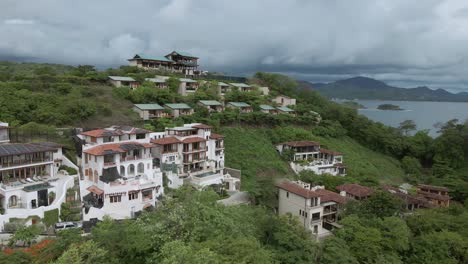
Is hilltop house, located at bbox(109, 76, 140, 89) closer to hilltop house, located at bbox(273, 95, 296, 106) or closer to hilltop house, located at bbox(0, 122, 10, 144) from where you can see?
hilltop house, located at bbox(0, 122, 10, 144)

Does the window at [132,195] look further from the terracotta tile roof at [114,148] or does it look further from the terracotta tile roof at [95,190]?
the terracotta tile roof at [114,148]

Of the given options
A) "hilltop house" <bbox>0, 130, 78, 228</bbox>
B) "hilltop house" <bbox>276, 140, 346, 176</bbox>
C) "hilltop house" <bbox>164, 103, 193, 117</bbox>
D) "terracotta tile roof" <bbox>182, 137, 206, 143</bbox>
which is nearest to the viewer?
"hilltop house" <bbox>0, 130, 78, 228</bbox>

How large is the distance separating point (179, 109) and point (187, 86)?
557 inches

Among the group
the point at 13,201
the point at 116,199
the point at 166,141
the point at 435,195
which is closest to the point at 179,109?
the point at 166,141

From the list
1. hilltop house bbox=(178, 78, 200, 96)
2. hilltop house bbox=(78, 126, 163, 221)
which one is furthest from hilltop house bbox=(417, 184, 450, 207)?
hilltop house bbox=(178, 78, 200, 96)

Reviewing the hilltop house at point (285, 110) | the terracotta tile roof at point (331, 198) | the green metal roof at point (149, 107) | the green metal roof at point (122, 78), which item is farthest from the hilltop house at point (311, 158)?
the green metal roof at point (122, 78)

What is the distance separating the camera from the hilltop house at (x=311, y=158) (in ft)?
164

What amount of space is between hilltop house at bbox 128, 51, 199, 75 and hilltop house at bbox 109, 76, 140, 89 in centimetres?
1205

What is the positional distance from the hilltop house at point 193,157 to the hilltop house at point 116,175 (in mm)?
2367

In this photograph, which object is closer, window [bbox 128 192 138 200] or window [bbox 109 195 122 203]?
window [bbox 109 195 122 203]

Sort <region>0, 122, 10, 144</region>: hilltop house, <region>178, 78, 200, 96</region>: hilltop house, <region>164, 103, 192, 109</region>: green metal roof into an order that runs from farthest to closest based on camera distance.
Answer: <region>178, 78, 200, 96</region>: hilltop house → <region>164, 103, 192, 109</region>: green metal roof → <region>0, 122, 10, 144</region>: hilltop house

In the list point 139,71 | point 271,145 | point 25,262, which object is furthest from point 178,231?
point 139,71

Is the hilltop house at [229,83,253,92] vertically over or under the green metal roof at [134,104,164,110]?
over

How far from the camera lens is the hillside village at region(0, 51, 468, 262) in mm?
28453
